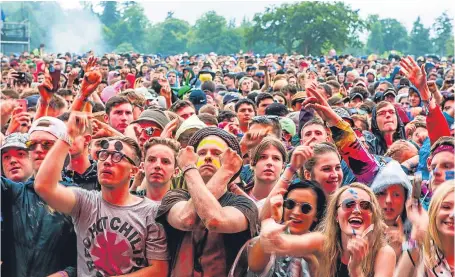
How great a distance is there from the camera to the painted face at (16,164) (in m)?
5.35

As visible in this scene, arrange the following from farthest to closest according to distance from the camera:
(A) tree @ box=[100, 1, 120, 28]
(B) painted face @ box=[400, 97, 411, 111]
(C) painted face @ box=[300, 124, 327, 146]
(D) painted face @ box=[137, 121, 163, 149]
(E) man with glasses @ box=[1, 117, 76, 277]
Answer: (A) tree @ box=[100, 1, 120, 28]
(B) painted face @ box=[400, 97, 411, 111]
(D) painted face @ box=[137, 121, 163, 149]
(C) painted face @ box=[300, 124, 327, 146]
(E) man with glasses @ box=[1, 117, 76, 277]

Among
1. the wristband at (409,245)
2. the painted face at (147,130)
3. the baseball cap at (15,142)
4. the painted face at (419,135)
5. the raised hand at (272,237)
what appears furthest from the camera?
the painted face at (419,135)

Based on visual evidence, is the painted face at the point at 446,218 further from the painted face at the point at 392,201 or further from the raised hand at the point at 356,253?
the painted face at the point at 392,201

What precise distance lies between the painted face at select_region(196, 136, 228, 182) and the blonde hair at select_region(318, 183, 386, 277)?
3.12ft

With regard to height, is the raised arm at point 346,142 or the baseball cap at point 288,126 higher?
the raised arm at point 346,142

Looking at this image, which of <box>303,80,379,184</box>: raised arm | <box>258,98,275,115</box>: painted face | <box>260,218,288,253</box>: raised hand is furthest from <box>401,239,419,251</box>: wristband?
<box>258,98,275,115</box>: painted face

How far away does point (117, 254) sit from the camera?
4.60 metres

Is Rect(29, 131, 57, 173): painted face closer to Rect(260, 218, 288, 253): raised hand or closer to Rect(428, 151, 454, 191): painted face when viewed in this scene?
Rect(260, 218, 288, 253): raised hand

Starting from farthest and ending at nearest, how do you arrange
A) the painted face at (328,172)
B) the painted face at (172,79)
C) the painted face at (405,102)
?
the painted face at (172,79), the painted face at (405,102), the painted face at (328,172)

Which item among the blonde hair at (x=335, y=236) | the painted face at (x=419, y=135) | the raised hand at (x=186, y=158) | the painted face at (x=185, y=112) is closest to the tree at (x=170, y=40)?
the painted face at (x=185, y=112)

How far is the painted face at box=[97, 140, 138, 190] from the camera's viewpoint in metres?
4.71

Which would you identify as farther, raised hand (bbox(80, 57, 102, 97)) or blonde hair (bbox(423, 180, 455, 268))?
raised hand (bbox(80, 57, 102, 97))

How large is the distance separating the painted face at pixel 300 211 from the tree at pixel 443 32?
7864 cm

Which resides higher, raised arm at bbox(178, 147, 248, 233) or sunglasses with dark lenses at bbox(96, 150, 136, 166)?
sunglasses with dark lenses at bbox(96, 150, 136, 166)
